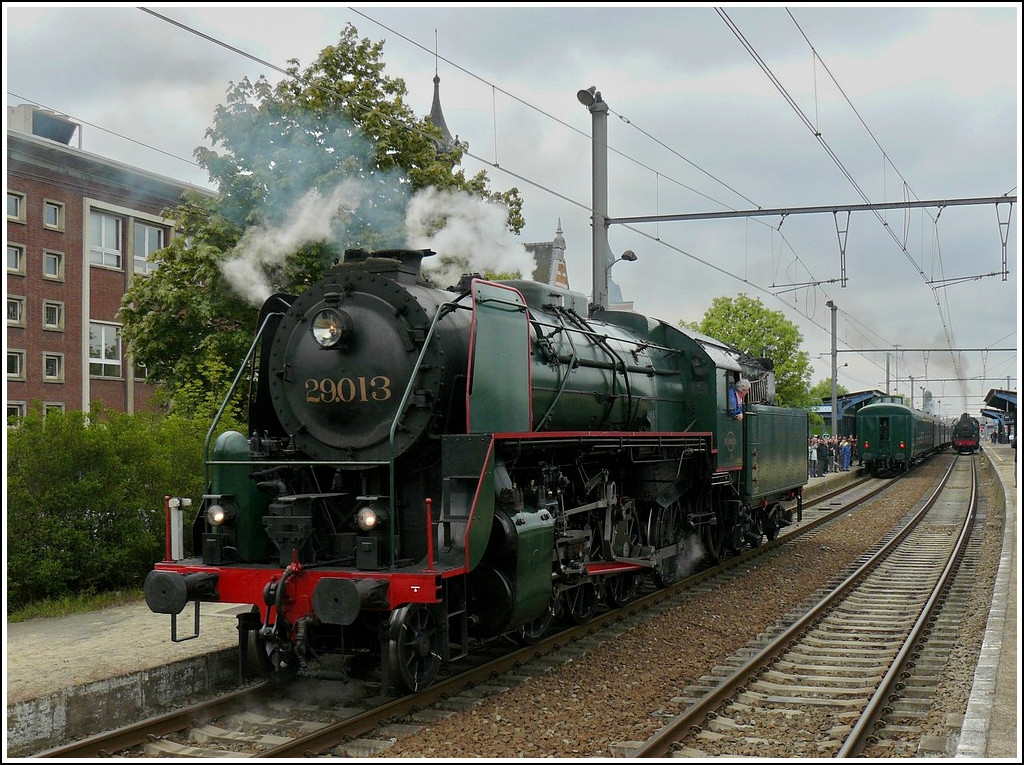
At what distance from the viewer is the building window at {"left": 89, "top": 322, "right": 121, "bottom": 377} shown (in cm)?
2775

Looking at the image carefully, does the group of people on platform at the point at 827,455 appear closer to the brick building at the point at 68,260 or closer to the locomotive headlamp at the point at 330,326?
the brick building at the point at 68,260

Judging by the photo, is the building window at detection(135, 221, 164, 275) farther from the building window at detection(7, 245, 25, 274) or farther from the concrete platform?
the concrete platform

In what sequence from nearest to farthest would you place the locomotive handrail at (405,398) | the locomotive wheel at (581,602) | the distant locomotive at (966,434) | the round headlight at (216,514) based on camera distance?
the locomotive handrail at (405,398) → the round headlight at (216,514) → the locomotive wheel at (581,602) → the distant locomotive at (966,434)

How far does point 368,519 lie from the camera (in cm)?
664

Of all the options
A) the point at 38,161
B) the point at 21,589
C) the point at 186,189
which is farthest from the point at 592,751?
the point at 38,161

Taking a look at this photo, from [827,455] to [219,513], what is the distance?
3167 cm

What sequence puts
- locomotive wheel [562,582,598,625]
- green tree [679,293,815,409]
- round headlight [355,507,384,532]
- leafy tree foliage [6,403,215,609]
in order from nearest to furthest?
round headlight [355,507,384,532] < leafy tree foliage [6,403,215,609] < locomotive wheel [562,582,598,625] < green tree [679,293,815,409]

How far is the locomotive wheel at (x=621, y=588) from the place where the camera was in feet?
33.3

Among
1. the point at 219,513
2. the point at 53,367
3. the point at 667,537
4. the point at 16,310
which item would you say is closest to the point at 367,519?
the point at 219,513

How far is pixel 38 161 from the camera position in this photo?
24.5m

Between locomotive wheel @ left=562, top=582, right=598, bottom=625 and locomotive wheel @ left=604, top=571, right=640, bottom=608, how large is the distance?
0.37m

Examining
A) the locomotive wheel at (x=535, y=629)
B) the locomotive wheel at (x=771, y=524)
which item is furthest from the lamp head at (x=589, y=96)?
the locomotive wheel at (x=535, y=629)

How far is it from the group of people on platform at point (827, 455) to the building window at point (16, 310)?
24482 millimetres

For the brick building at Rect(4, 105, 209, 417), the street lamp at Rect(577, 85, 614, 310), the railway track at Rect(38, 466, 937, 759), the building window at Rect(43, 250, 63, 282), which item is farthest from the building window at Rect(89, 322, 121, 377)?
the railway track at Rect(38, 466, 937, 759)
